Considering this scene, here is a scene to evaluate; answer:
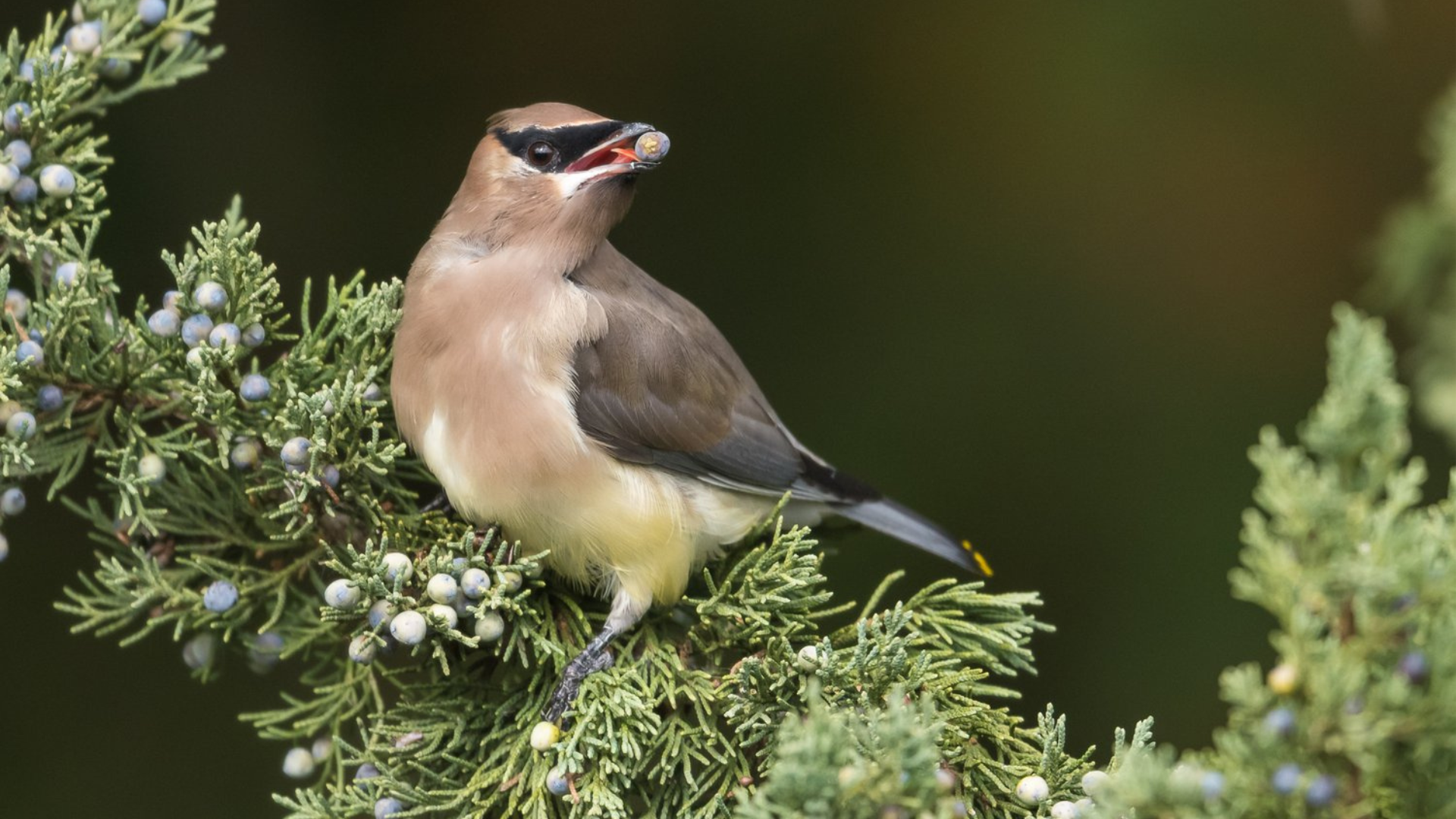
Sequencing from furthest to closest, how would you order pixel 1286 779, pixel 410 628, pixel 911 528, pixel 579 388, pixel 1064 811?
pixel 911 528 < pixel 579 388 < pixel 410 628 < pixel 1064 811 < pixel 1286 779

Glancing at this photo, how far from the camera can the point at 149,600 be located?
7.62 feet

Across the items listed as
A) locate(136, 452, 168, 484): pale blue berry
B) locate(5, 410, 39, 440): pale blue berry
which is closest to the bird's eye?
locate(136, 452, 168, 484): pale blue berry

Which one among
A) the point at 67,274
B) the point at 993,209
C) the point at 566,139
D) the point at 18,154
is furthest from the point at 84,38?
the point at 993,209

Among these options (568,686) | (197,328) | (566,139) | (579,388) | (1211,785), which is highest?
(566,139)

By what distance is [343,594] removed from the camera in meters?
2.11

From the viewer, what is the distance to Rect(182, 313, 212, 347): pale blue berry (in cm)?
223

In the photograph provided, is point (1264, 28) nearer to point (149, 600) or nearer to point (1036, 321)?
point (1036, 321)

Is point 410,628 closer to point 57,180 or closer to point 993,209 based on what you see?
point 57,180

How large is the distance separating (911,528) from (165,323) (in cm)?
157

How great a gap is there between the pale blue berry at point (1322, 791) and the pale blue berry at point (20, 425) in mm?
1737

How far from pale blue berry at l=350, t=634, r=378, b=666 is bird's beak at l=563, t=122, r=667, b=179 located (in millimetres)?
986

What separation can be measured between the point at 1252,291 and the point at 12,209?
357cm

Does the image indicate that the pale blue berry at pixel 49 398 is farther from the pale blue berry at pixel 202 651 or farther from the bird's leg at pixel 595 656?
the bird's leg at pixel 595 656

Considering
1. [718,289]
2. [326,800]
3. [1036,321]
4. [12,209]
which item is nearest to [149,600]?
[326,800]
